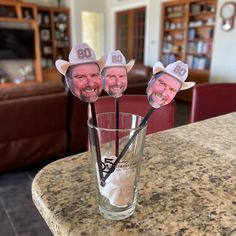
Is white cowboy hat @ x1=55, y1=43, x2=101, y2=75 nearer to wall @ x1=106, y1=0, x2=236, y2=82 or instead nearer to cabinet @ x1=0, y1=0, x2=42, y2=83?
wall @ x1=106, y1=0, x2=236, y2=82

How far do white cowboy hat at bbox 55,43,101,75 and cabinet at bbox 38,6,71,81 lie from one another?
5927 millimetres

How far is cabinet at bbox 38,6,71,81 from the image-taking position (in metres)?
6.09

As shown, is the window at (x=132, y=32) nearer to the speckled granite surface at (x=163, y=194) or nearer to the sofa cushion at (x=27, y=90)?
the sofa cushion at (x=27, y=90)

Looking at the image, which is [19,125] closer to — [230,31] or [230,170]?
[230,170]

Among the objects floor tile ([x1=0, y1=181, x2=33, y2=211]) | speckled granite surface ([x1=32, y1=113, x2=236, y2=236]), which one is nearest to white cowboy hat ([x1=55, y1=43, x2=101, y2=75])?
speckled granite surface ([x1=32, y1=113, x2=236, y2=236])

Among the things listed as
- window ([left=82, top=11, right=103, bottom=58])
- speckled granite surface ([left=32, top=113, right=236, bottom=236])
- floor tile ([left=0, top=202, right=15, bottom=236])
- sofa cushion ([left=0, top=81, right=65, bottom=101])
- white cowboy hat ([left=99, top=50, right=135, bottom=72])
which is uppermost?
window ([left=82, top=11, right=103, bottom=58])

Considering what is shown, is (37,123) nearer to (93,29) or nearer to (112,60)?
(112,60)

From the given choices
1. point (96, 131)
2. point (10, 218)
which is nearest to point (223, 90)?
point (96, 131)

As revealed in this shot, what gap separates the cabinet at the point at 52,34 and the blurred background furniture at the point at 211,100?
5130 millimetres

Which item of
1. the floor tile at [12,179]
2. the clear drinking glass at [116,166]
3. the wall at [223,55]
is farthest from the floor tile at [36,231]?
the wall at [223,55]

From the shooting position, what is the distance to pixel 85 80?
0.45 m

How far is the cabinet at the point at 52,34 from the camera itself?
20.0 feet

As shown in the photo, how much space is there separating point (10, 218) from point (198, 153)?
148 cm

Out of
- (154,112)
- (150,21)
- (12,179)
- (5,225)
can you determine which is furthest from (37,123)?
(150,21)
